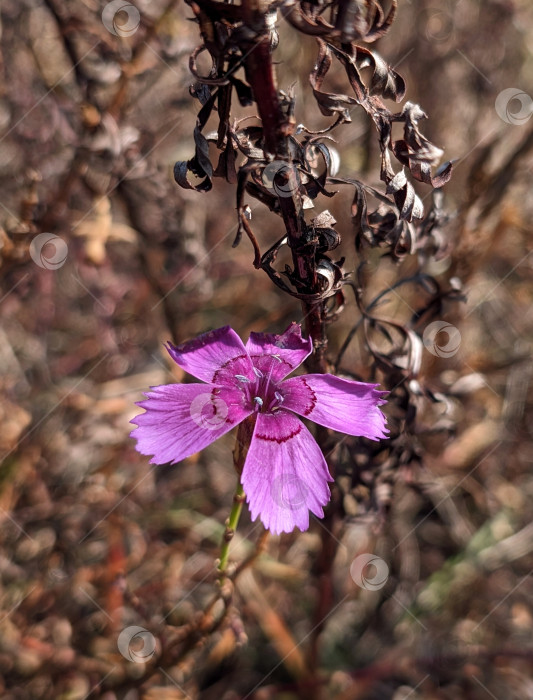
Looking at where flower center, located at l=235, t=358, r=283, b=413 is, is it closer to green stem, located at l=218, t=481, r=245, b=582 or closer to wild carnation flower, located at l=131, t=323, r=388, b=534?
wild carnation flower, located at l=131, t=323, r=388, b=534

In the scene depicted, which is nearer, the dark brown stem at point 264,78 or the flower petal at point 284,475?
the dark brown stem at point 264,78

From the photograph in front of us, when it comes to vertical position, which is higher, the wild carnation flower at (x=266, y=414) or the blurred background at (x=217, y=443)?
the wild carnation flower at (x=266, y=414)

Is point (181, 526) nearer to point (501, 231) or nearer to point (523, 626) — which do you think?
point (523, 626)

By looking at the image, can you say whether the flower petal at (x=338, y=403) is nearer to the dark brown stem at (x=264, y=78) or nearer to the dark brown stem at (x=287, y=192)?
the dark brown stem at (x=287, y=192)

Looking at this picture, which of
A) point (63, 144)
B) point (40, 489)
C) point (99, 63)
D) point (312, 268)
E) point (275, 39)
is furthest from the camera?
point (63, 144)

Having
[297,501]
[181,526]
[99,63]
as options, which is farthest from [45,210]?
[297,501]

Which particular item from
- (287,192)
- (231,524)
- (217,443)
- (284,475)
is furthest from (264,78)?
(217,443)

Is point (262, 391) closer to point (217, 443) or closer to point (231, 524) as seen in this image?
point (231, 524)

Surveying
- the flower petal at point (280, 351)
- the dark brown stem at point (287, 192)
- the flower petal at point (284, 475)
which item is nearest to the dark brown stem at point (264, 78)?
the dark brown stem at point (287, 192)

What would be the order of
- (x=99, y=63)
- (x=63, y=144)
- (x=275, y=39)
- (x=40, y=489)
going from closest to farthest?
(x=275, y=39) < (x=99, y=63) < (x=40, y=489) < (x=63, y=144)
